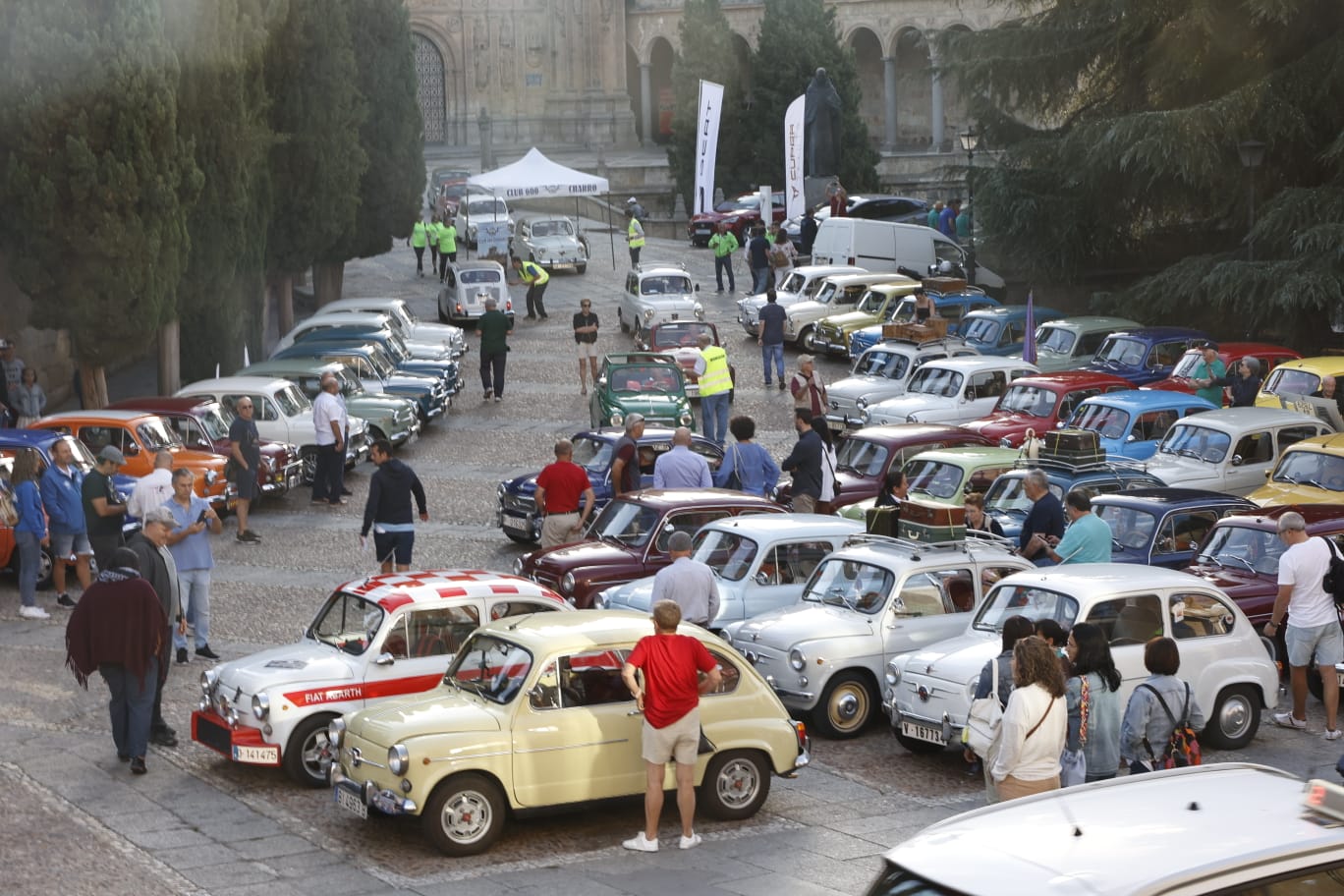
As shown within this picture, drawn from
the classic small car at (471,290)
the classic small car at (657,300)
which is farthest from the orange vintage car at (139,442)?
the classic small car at (471,290)

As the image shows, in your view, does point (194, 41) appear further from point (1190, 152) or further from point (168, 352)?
point (1190, 152)

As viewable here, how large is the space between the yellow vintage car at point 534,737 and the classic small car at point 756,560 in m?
3.16

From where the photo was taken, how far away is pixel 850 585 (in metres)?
14.0

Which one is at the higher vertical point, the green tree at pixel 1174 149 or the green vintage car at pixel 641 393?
the green tree at pixel 1174 149

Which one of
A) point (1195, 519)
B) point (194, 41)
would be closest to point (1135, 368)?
point (1195, 519)

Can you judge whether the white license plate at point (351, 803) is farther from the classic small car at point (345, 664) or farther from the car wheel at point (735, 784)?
the car wheel at point (735, 784)

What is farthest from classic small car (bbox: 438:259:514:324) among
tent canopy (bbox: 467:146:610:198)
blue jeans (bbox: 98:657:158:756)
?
blue jeans (bbox: 98:657:158:756)

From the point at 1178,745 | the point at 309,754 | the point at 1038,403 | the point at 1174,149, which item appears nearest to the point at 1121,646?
the point at 1178,745

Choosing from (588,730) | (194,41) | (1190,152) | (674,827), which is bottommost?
(674,827)

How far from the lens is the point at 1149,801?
592 cm

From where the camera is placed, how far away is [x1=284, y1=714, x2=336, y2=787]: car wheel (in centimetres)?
1178

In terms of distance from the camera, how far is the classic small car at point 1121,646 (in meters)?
12.4

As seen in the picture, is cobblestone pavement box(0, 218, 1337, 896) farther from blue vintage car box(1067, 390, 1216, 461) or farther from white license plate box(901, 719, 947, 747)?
blue vintage car box(1067, 390, 1216, 461)

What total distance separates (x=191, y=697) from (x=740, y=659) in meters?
4.98
